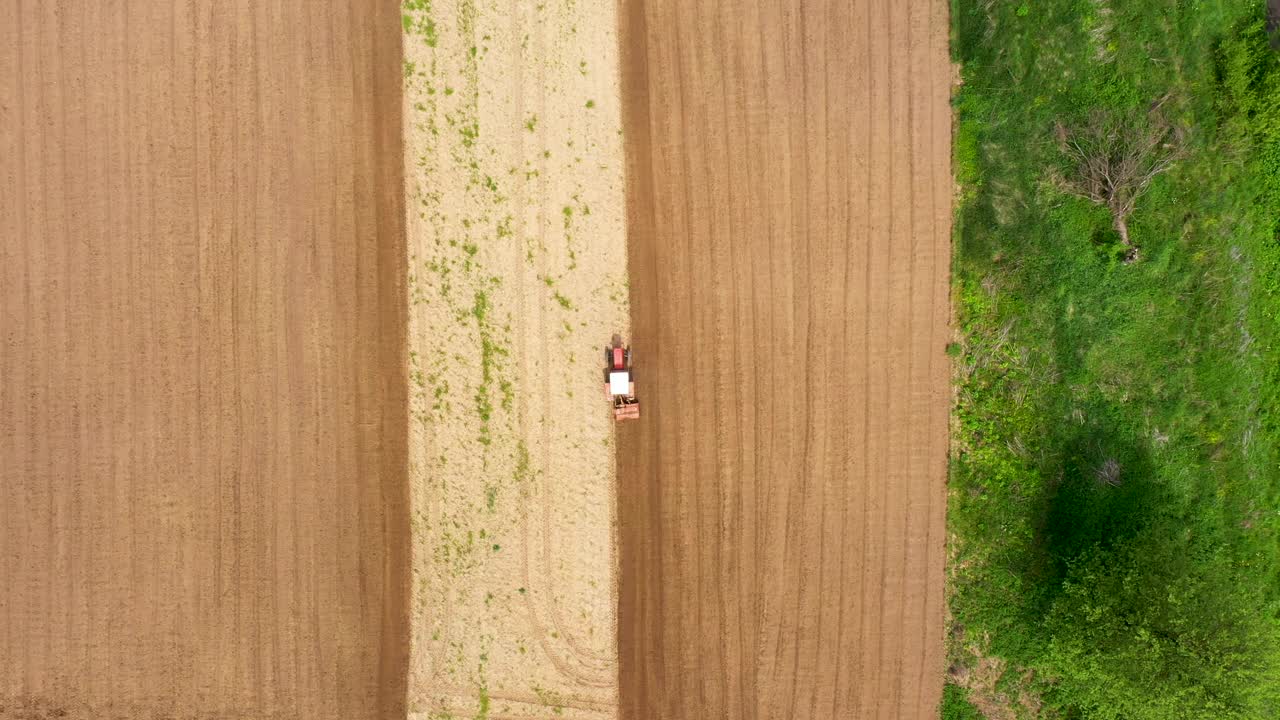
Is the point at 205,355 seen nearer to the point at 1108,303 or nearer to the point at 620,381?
the point at 620,381

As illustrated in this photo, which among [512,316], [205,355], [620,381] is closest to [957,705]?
[620,381]

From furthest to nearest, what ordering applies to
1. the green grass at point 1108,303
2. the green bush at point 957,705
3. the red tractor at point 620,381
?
the green bush at point 957,705 → the green grass at point 1108,303 → the red tractor at point 620,381

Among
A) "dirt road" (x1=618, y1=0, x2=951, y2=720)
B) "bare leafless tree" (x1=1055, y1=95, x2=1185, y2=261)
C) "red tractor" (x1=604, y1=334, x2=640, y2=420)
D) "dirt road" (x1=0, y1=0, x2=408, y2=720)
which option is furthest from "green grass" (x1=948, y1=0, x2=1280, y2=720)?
"dirt road" (x1=0, y1=0, x2=408, y2=720)

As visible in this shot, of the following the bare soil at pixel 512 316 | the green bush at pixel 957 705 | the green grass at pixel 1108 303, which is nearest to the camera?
the green grass at pixel 1108 303

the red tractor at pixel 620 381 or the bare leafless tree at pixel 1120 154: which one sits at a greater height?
the bare leafless tree at pixel 1120 154

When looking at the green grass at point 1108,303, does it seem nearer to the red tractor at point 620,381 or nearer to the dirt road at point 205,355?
the red tractor at point 620,381

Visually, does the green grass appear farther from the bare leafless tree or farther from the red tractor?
the red tractor

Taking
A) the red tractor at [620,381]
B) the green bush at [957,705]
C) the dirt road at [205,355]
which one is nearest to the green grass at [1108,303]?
the green bush at [957,705]
